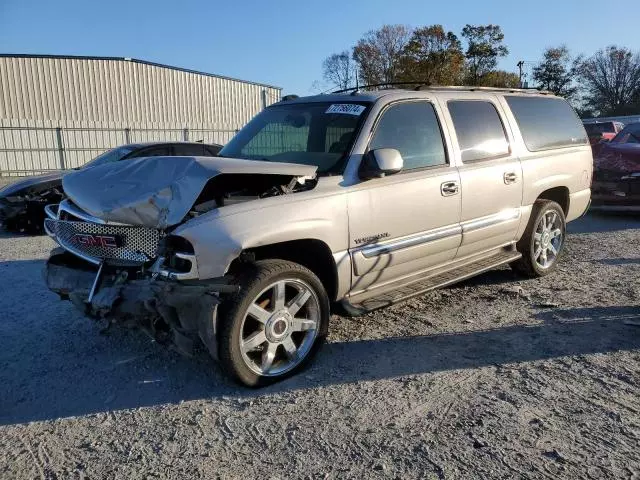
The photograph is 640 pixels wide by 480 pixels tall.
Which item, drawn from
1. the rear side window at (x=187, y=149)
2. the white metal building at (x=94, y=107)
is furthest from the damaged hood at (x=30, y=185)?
the white metal building at (x=94, y=107)

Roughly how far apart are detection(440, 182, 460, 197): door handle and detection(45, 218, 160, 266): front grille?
91.5 inches

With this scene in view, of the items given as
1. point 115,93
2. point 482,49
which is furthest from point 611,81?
point 115,93

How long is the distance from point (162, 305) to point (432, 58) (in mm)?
41493

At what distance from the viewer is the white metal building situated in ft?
70.5

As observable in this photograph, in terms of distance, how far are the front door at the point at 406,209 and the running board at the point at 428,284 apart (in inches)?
3.3

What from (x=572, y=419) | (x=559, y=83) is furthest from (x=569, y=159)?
(x=559, y=83)

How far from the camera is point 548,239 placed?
596 cm

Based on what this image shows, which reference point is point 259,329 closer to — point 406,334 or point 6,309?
point 406,334

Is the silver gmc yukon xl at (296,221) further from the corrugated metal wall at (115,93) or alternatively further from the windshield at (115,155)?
the corrugated metal wall at (115,93)

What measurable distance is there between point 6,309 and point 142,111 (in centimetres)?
2361

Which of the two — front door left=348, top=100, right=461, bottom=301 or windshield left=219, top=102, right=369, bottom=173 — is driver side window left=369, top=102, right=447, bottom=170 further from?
windshield left=219, top=102, right=369, bottom=173

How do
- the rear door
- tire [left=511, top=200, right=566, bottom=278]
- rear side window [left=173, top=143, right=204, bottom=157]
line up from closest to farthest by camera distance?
1. the rear door
2. tire [left=511, top=200, right=566, bottom=278]
3. rear side window [left=173, top=143, right=204, bottom=157]

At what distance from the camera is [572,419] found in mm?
2967

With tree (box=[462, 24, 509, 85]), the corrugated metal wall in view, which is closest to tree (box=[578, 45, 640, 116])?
tree (box=[462, 24, 509, 85])
